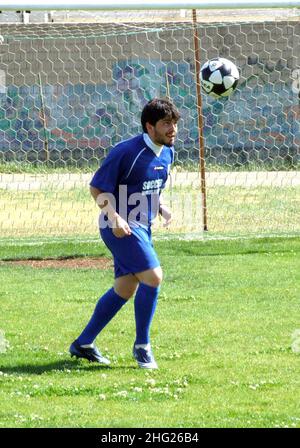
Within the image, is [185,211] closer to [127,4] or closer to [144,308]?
[127,4]

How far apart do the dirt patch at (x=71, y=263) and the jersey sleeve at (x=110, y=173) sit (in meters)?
4.44

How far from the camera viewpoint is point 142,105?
23219 millimetres

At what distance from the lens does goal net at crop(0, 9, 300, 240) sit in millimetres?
18281

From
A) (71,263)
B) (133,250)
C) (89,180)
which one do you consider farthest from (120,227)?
(89,180)

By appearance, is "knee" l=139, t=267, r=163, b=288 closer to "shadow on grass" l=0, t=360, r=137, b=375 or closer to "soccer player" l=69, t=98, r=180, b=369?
"soccer player" l=69, t=98, r=180, b=369

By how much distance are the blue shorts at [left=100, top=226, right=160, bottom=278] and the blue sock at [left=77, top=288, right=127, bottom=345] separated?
215 millimetres

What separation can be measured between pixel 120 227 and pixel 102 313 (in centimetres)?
74

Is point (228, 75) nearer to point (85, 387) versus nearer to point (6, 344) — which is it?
point (6, 344)

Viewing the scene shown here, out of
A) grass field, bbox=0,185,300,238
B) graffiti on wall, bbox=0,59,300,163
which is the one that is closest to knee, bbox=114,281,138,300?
grass field, bbox=0,185,300,238

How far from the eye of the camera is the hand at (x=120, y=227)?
23.7 feet

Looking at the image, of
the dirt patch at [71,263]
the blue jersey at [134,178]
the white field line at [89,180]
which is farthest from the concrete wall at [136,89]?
the blue jersey at [134,178]

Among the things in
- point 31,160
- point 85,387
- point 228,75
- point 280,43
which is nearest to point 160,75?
point 280,43

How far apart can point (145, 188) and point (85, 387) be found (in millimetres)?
1437

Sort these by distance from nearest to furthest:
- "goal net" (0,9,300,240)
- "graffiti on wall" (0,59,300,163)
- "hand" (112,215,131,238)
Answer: "hand" (112,215,131,238) < "goal net" (0,9,300,240) < "graffiti on wall" (0,59,300,163)
